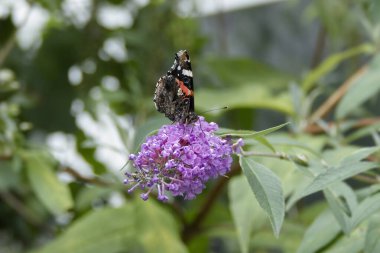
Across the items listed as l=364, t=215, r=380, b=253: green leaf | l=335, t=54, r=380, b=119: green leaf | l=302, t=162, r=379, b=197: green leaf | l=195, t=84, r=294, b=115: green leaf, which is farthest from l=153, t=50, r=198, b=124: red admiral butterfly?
l=195, t=84, r=294, b=115: green leaf

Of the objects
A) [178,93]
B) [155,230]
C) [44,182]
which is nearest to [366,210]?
[178,93]

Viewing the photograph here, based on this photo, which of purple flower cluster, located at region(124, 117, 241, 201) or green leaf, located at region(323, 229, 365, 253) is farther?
green leaf, located at region(323, 229, 365, 253)

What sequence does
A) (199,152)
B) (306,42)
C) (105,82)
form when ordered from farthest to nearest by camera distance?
1. (306,42)
2. (105,82)
3. (199,152)

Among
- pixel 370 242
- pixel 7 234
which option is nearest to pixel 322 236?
pixel 370 242

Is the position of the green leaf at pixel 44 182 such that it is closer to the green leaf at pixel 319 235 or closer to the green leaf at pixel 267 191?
the green leaf at pixel 319 235

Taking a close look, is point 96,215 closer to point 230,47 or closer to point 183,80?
point 183,80

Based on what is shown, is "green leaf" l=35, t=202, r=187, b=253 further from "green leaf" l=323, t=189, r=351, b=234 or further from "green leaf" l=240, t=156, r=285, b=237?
"green leaf" l=240, t=156, r=285, b=237
